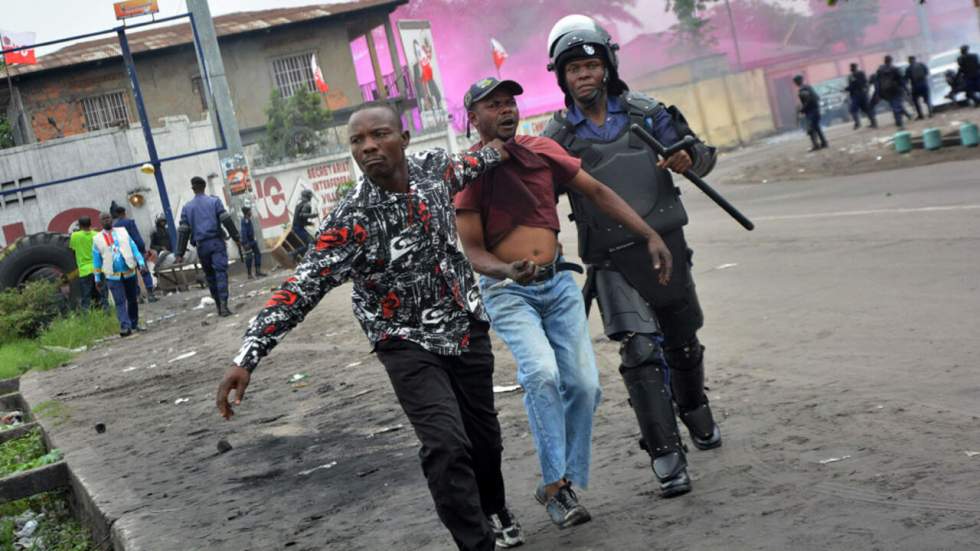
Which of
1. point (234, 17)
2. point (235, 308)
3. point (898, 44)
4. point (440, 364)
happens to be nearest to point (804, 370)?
point (440, 364)

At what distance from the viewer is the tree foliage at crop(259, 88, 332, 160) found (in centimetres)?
4328

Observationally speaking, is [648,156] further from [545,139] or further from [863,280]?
[863,280]

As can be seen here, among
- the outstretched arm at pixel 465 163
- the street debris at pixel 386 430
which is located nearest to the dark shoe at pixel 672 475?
the outstretched arm at pixel 465 163

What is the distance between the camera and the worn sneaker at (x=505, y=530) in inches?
184

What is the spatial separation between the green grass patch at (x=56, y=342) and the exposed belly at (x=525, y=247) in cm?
1149

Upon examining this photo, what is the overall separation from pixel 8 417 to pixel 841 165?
18013 mm

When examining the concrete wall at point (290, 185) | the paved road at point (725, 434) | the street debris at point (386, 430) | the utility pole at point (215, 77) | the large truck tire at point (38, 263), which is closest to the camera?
the paved road at point (725, 434)

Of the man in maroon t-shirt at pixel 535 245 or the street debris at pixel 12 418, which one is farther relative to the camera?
the street debris at pixel 12 418

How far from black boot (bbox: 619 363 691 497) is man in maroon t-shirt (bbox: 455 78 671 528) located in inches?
7.3

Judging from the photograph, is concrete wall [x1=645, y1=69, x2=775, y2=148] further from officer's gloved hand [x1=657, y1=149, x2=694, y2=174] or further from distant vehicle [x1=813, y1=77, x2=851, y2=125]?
officer's gloved hand [x1=657, y1=149, x2=694, y2=174]

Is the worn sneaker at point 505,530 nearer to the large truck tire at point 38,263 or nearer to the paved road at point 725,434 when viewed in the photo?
the paved road at point 725,434

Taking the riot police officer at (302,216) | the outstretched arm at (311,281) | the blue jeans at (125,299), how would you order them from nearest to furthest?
the outstretched arm at (311,281) < the blue jeans at (125,299) < the riot police officer at (302,216)

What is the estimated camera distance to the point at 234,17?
48094mm

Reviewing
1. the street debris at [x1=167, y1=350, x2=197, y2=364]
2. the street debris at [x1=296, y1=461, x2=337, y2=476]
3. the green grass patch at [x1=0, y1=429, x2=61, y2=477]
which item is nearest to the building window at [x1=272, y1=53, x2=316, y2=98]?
the street debris at [x1=167, y1=350, x2=197, y2=364]
